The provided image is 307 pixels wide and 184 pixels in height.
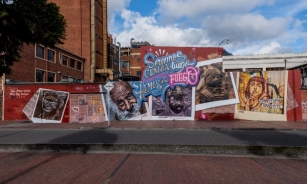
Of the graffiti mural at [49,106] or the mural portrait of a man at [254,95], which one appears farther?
the graffiti mural at [49,106]

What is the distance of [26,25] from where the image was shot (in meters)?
6.94

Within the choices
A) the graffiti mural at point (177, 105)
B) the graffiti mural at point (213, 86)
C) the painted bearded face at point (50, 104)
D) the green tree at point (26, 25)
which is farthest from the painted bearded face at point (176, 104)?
the green tree at point (26, 25)

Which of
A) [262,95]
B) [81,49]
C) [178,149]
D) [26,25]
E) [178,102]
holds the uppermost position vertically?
[81,49]

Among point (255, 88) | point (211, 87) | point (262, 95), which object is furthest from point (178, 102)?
point (262, 95)

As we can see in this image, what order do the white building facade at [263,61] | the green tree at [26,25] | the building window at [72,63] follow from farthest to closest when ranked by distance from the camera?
the building window at [72,63] < the white building facade at [263,61] < the green tree at [26,25]

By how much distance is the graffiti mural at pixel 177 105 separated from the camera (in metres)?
22.2

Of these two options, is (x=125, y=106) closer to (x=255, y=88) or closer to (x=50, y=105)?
(x=50, y=105)

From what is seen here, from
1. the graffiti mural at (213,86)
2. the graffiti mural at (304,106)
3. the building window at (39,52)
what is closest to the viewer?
the graffiti mural at (304,106)

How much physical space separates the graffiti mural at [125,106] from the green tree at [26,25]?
14.8 metres

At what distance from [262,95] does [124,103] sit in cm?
1044

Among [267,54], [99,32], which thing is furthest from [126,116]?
[99,32]

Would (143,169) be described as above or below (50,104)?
below

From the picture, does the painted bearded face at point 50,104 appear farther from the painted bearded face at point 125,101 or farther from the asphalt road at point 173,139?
the asphalt road at point 173,139

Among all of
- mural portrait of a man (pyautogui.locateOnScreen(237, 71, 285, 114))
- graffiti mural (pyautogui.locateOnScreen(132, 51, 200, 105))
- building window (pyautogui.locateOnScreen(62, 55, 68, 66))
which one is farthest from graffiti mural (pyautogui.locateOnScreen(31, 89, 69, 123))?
building window (pyautogui.locateOnScreen(62, 55, 68, 66))
